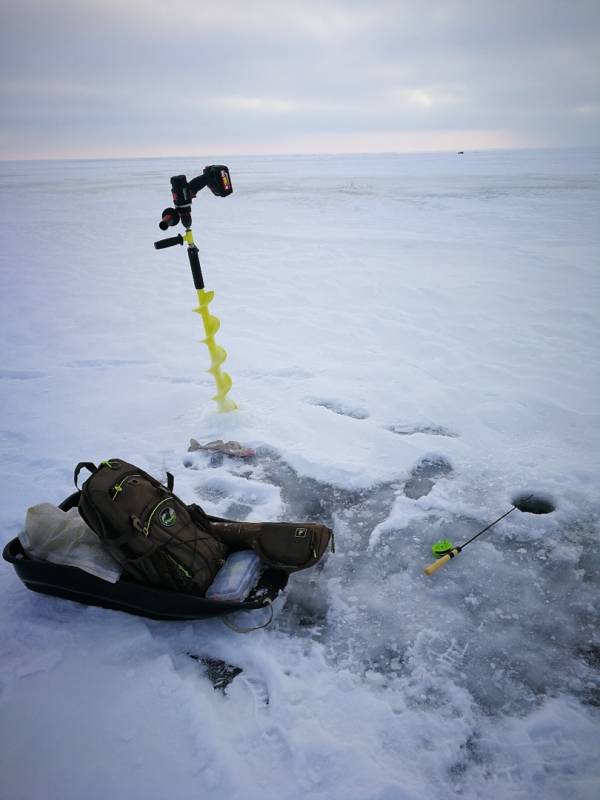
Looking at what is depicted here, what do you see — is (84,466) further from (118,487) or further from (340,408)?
(340,408)

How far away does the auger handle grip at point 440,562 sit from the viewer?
274 centimetres

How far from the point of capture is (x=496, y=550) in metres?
2.92

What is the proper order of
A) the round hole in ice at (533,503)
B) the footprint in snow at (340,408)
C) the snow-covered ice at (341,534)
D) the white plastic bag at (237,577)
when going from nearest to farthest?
the snow-covered ice at (341,534), the white plastic bag at (237,577), the round hole in ice at (533,503), the footprint in snow at (340,408)

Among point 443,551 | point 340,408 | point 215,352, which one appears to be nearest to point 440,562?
point 443,551

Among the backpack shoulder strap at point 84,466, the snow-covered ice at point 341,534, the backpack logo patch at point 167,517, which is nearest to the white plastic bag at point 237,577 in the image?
the snow-covered ice at point 341,534

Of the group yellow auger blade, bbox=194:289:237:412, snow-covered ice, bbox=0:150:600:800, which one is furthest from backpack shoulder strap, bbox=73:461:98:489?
yellow auger blade, bbox=194:289:237:412

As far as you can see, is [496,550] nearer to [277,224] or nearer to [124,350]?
[124,350]

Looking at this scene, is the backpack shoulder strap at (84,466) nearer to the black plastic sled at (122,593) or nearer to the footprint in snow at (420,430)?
the black plastic sled at (122,593)

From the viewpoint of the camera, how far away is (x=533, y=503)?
10.9 ft

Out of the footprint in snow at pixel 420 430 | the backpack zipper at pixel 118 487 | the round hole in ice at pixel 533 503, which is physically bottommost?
the round hole in ice at pixel 533 503

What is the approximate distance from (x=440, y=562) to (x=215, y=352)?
2.75 metres

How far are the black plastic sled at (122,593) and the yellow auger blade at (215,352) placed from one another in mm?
2255

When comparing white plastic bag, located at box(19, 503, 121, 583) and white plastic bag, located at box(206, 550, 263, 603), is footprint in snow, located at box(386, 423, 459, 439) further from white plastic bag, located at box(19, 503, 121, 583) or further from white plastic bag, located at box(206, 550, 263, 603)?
white plastic bag, located at box(19, 503, 121, 583)

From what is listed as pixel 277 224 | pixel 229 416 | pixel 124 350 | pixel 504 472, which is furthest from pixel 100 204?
pixel 504 472
